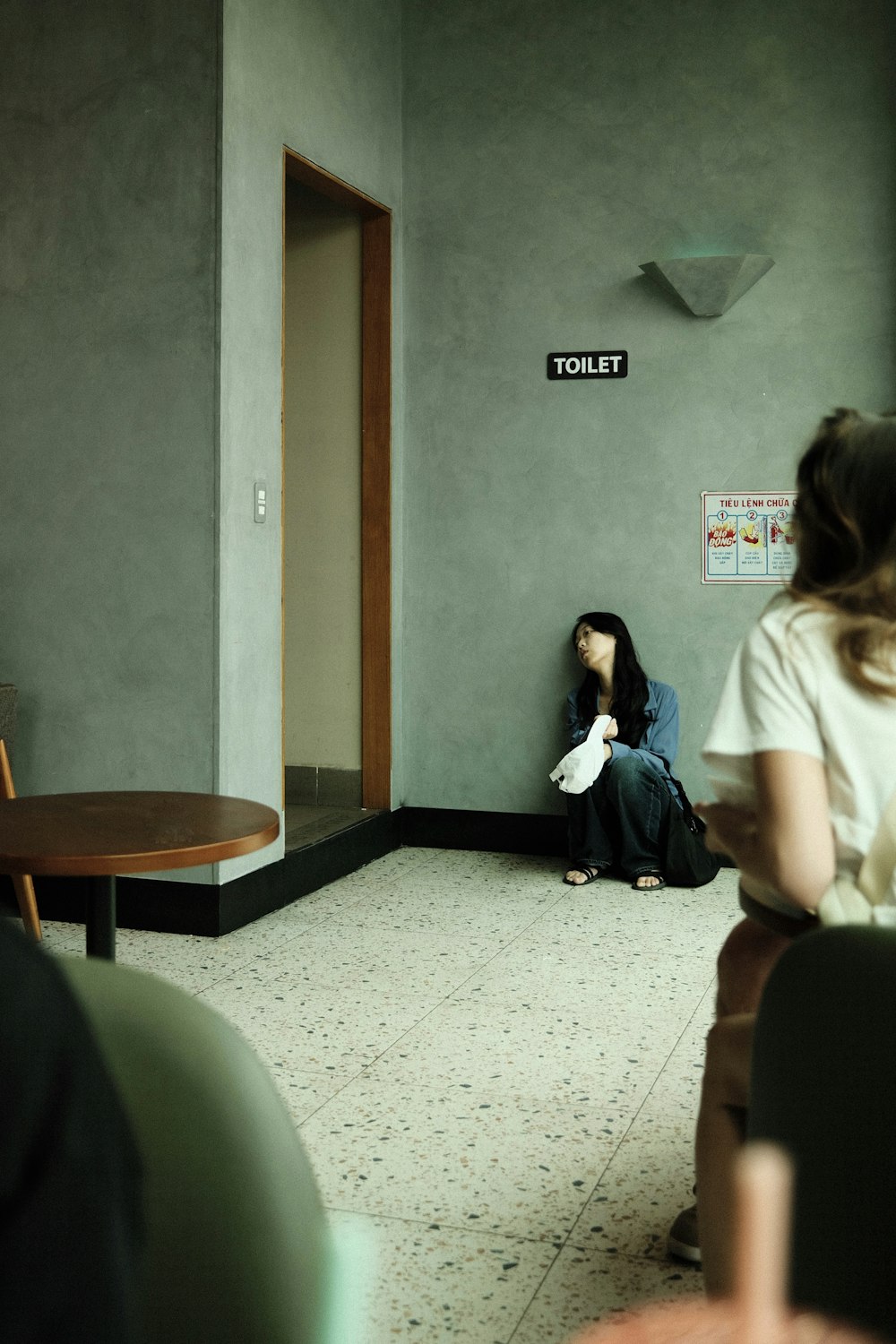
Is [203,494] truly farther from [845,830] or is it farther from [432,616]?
[845,830]

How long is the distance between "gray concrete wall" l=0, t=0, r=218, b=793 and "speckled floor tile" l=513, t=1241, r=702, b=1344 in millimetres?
2284

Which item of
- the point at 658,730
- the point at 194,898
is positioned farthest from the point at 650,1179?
the point at 658,730

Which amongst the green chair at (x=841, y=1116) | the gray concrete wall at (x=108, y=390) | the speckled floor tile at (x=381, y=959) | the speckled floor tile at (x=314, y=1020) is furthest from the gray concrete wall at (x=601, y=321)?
the green chair at (x=841, y=1116)

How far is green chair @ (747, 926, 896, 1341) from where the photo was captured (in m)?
0.99

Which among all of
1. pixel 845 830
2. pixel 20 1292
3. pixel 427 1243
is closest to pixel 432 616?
pixel 427 1243

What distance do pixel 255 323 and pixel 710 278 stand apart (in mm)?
1838

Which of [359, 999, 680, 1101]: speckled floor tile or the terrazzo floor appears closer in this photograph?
the terrazzo floor

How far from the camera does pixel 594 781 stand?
474cm

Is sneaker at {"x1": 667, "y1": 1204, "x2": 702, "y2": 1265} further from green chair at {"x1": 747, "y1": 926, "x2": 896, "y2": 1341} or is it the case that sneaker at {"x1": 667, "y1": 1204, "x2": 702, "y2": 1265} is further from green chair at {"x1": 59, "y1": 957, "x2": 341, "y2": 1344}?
green chair at {"x1": 59, "y1": 957, "x2": 341, "y2": 1344}

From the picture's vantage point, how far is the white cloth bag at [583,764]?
15.3 feet

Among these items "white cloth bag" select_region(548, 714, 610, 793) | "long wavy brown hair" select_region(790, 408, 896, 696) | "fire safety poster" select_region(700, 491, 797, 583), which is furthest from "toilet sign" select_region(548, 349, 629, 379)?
"long wavy brown hair" select_region(790, 408, 896, 696)

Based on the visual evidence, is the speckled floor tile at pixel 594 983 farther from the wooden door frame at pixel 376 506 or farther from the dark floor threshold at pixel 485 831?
the wooden door frame at pixel 376 506

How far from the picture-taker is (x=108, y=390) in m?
4.09

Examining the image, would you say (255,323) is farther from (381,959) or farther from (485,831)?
(485,831)
